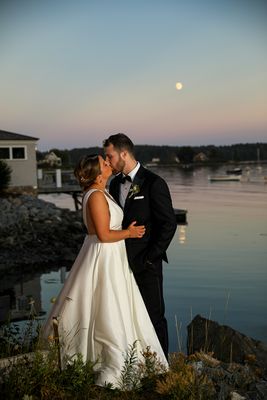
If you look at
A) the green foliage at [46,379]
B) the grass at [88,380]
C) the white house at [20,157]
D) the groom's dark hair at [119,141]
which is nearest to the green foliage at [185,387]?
the grass at [88,380]

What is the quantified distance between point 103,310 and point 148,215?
1022 millimetres

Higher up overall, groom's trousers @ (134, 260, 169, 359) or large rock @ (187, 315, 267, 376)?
groom's trousers @ (134, 260, 169, 359)

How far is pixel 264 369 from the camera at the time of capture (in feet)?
25.5

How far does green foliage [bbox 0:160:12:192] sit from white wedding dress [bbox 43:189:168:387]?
25567 millimetres

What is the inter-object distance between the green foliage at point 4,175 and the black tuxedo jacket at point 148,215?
25.3 metres

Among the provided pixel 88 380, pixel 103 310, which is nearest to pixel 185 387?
pixel 88 380

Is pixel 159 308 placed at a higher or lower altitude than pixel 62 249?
higher

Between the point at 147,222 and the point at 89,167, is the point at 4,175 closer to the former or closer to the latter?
the point at 147,222

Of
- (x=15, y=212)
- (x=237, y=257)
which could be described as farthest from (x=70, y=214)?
(x=237, y=257)

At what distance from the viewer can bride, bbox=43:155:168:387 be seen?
463 centimetres

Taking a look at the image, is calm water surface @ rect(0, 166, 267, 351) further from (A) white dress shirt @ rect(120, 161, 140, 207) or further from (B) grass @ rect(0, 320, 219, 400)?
(A) white dress shirt @ rect(120, 161, 140, 207)

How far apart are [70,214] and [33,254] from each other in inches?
402

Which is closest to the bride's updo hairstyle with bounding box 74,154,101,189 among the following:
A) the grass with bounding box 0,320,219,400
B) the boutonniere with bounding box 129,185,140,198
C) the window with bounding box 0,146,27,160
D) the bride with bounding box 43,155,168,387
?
the bride with bounding box 43,155,168,387

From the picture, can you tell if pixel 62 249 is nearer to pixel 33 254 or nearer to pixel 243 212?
pixel 33 254
